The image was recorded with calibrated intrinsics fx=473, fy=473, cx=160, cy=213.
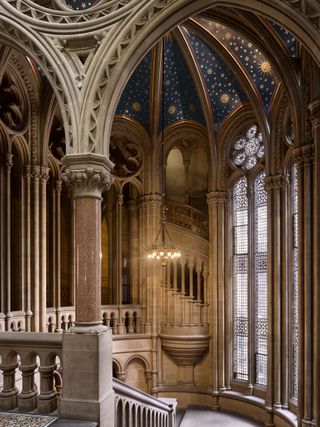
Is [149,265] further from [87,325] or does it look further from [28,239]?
[87,325]

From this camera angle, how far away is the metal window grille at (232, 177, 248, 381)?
44.0 ft

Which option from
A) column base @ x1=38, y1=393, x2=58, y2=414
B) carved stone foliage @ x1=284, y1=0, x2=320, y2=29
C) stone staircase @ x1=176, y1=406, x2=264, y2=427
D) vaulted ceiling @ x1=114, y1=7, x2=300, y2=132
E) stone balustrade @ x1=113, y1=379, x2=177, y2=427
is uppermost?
vaulted ceiling @ x1=114, y1=7, x2=300, y2=132

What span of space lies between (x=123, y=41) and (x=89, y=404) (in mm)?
4404

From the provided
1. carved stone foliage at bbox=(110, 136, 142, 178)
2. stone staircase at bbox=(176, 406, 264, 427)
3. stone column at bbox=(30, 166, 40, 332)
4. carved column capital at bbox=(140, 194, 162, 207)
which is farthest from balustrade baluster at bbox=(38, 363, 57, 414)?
carved stone foliage at bbox=(110, 136, 142, 178)

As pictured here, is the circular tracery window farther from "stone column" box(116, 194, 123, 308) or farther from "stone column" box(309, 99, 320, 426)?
"stone column" box(309, 99, 320, 426)

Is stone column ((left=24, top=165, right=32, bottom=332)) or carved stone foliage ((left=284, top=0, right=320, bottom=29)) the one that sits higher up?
carved stone foliage ((left=284, top=0, right=320, bottom=29))

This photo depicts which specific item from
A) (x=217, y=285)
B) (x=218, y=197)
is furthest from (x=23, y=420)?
(x=218, y=197)

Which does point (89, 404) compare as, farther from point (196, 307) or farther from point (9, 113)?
point (196, 307)

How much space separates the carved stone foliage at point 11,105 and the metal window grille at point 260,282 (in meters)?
6.58

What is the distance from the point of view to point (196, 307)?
45.1ft

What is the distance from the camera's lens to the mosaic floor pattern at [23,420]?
Answer: 5.02 metres

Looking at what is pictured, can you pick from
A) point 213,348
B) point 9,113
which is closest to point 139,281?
point 213,348

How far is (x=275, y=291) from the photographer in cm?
1178

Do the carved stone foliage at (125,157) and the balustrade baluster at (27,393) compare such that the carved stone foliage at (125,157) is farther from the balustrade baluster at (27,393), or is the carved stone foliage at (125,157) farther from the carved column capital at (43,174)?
the balustrade baluster at (27,393)
